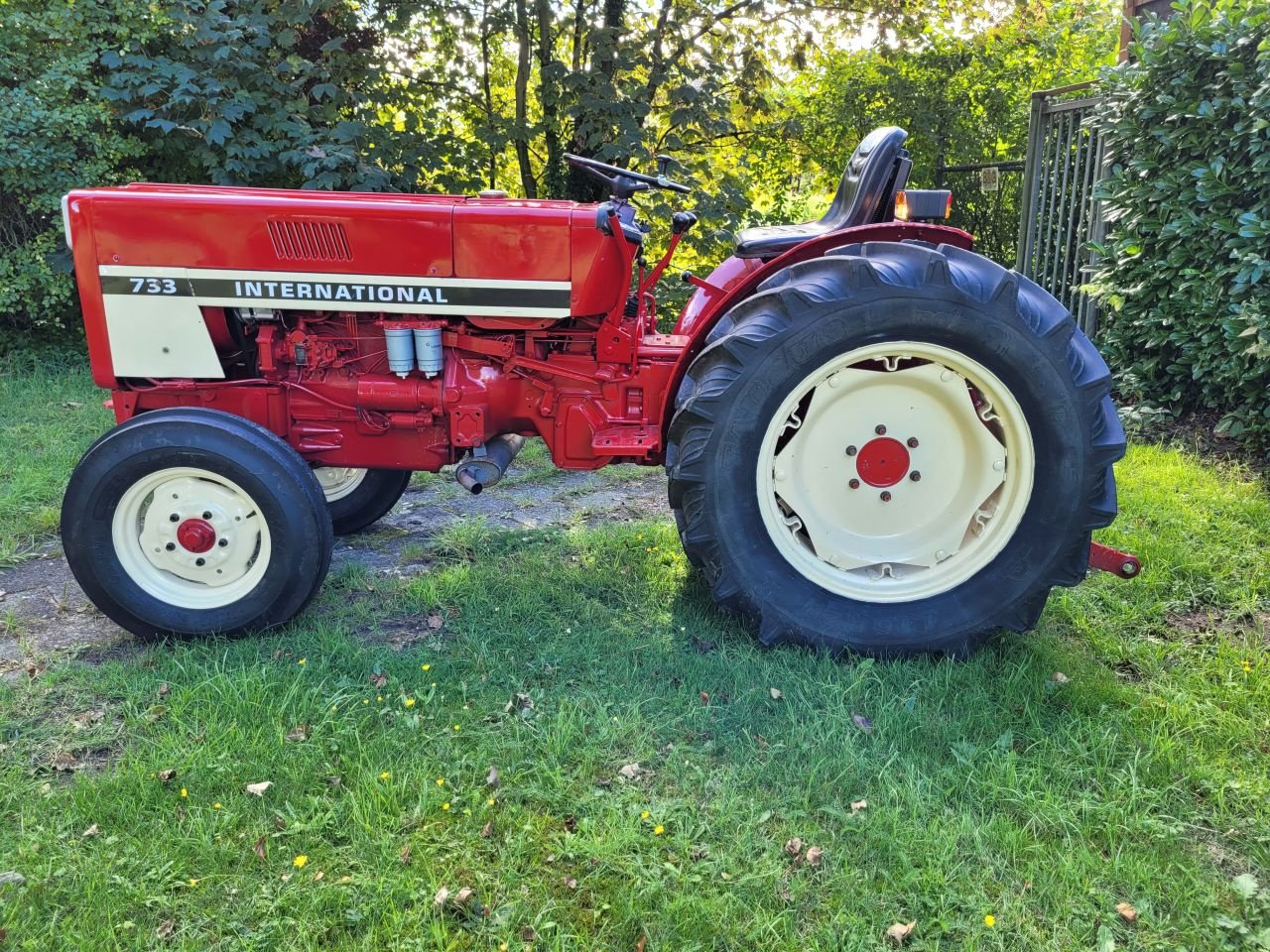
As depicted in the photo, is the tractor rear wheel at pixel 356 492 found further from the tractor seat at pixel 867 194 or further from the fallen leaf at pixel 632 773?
the fallen leaf at pixel 632 773

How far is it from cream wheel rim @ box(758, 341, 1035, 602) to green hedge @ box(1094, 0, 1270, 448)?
8.05 ft

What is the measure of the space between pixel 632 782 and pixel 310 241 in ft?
6.57

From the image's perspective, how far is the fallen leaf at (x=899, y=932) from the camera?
1807 millimetres

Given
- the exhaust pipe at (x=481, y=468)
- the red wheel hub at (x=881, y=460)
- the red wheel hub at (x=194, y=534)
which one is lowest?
the red wheel hub at (x=194, y=534)

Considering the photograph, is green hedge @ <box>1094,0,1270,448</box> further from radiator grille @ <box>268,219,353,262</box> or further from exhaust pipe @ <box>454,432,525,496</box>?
radiator grille @ <box>268,219,353,262</box>

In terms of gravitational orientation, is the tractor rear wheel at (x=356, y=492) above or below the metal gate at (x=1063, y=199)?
below

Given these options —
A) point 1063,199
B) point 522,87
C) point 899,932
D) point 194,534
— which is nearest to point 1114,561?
point 899,932

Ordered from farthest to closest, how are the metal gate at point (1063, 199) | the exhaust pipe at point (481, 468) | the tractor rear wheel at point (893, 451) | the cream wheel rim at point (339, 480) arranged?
the metal gate at point (1063, 199) → the cream wheel rim at point (339, 480) → the exhaust pipe at point (481, 468) → the tractor rear wheel at point (893, 451)

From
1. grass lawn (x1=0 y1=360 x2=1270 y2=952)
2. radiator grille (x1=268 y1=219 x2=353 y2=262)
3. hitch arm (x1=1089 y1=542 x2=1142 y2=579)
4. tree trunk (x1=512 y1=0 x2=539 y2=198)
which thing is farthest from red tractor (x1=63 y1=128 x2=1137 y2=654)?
tree trunk (x1=512 y1=0 x2=539 y2=198)

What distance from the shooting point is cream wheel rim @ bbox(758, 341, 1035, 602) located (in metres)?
2.79

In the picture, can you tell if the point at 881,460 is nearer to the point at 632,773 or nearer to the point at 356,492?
the point at 632,773

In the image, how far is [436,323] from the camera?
3047mm

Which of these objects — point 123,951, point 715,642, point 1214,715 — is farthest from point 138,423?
point 1214,715

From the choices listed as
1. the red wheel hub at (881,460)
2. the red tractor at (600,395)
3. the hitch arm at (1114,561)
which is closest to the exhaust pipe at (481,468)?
the red tractor at (600,395)
